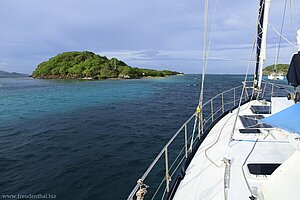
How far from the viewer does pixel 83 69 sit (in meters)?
92.4

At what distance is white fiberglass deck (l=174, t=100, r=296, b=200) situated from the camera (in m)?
2.77

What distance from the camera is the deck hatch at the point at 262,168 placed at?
9.33 feet

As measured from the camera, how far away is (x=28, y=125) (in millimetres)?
12742

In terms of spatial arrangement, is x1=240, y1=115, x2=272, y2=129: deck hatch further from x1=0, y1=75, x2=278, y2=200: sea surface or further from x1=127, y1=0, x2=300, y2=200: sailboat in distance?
x1=0, y1=75, x2=278, y2=200: sea surface

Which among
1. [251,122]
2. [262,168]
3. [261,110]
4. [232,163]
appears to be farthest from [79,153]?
[262,168]

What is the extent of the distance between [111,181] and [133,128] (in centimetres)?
564

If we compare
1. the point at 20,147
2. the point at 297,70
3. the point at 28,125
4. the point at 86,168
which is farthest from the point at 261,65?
the point at 28,125

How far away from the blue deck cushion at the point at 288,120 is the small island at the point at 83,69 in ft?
268

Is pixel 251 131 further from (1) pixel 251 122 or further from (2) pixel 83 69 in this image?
(2) pixel 83 69

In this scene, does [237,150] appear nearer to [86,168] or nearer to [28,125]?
[86,168]

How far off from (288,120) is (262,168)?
0.91 meters

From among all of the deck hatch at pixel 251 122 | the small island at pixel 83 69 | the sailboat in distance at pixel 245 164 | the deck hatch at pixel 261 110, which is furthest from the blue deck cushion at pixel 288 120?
the small island at pixel 83 69

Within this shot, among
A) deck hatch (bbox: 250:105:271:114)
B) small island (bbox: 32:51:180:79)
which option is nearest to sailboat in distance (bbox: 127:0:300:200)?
deck hatch (bbox: 250:105:271:114)

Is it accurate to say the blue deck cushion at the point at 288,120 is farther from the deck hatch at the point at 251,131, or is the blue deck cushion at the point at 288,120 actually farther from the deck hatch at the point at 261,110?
the deck hatch at the point at 261,110
